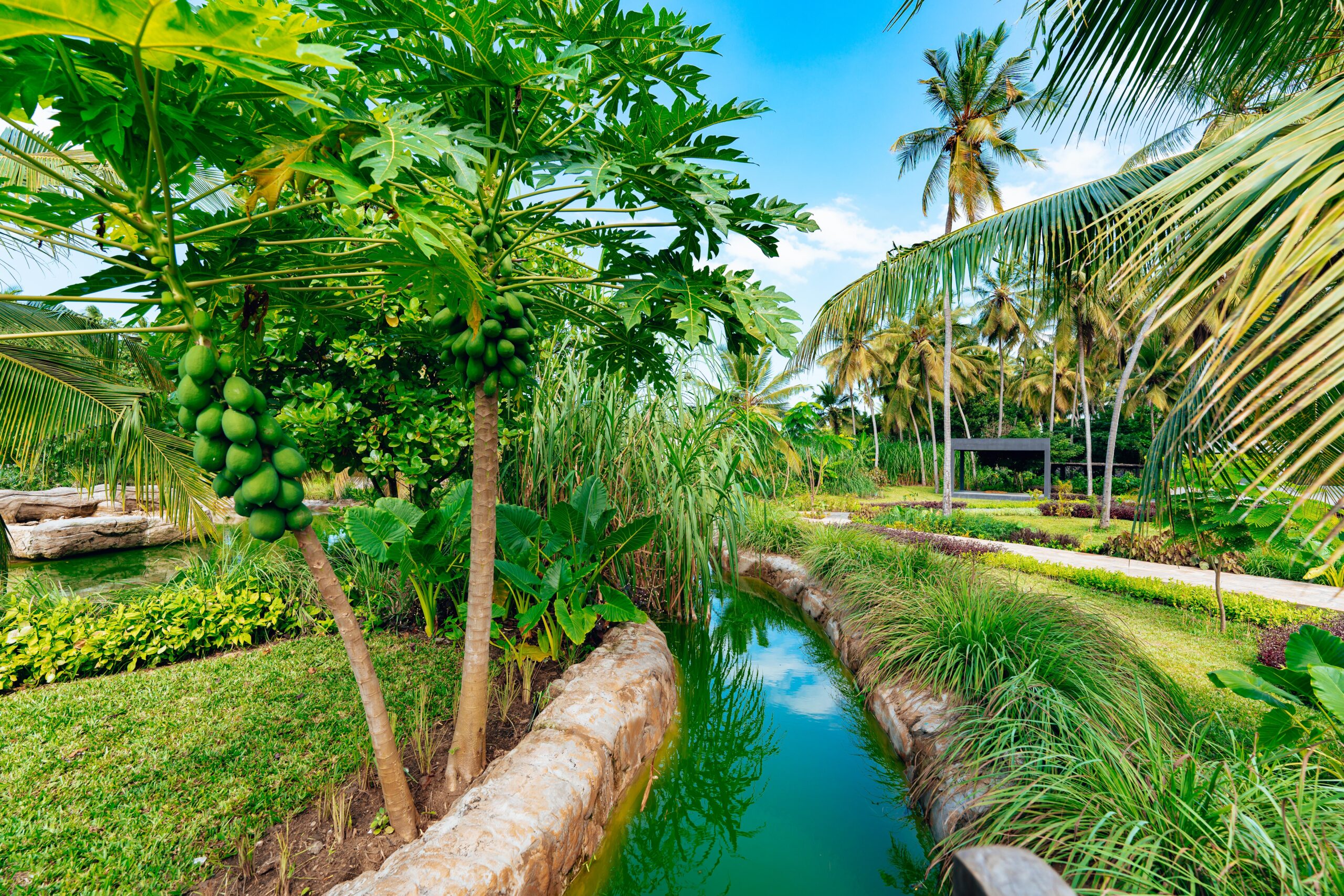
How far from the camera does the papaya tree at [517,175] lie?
1.54 metres

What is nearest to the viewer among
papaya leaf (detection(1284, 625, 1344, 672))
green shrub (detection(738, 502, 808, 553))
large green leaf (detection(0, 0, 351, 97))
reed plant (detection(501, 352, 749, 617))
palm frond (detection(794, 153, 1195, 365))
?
large green leaf (detection(0, 0, 351, 97))

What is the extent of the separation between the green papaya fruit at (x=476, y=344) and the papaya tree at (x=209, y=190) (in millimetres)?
397

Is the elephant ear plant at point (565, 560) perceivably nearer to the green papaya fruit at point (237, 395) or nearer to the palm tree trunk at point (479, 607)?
the palm tree trunk at point (479, 607)

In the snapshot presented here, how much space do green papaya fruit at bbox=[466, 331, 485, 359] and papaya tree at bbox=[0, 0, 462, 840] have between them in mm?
397

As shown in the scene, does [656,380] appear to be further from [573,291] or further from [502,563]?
[502,563]

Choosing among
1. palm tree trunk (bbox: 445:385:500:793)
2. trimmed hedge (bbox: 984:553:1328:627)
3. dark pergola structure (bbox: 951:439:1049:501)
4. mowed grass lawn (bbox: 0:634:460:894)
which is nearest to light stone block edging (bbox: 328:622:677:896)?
palm tree trunk (bbox: 445:385:500:793)

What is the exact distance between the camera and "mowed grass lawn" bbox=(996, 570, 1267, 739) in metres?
3.24

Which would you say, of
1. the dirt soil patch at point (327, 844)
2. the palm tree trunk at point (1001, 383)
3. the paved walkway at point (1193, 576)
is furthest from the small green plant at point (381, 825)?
the palm tree trunk at point (1001, 383)

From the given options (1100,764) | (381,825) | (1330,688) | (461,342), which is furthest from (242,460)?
(1330,688)

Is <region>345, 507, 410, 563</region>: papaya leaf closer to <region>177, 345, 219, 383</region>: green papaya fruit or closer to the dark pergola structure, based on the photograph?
<region>177, 345, 219, 383</region>: green papaya fruit

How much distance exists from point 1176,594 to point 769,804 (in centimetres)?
546

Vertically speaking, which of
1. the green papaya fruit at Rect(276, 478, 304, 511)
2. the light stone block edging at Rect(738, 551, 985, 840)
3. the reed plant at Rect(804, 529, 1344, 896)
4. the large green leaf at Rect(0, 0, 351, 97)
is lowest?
the light stone block edging at Rect(738, 551, 985, 840)

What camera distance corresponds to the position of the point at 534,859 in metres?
1.90

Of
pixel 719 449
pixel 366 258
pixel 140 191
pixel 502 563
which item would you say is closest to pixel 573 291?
pixel 366 258
